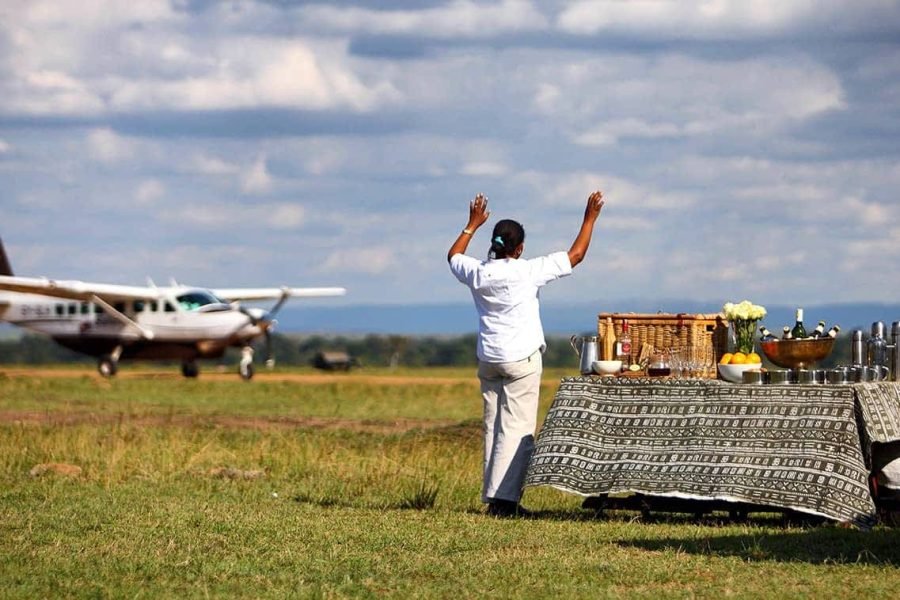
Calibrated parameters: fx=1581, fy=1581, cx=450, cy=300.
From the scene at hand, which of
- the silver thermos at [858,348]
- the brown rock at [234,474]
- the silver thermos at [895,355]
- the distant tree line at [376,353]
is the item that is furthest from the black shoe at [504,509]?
the distant tree line at [376,353]

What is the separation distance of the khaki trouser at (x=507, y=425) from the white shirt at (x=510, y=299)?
0.12 metres

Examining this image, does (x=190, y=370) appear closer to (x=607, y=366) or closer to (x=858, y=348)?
(x=607, y=366)

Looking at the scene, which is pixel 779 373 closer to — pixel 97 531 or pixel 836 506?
pixel 836 506

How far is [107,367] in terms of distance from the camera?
44.3 metres

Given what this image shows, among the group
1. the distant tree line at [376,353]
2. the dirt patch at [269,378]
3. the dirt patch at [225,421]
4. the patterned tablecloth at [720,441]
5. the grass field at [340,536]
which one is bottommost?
the distant tree line at [376,353]

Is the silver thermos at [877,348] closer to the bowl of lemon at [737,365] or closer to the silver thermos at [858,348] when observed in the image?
the silver thermos at [858,348]

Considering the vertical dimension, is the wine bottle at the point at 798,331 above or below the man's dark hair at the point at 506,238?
below

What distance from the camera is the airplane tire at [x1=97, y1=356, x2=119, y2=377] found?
44062 millimetres

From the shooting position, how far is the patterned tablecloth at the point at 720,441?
364 inches

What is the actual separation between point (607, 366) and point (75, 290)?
36144mm

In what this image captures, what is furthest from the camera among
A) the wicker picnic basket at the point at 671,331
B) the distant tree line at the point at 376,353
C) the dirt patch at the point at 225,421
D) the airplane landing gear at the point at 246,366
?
Answer: the distant tree line at the point at 376,353

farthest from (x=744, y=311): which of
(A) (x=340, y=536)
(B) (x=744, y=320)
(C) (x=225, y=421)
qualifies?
(C) (x=225, y=421)

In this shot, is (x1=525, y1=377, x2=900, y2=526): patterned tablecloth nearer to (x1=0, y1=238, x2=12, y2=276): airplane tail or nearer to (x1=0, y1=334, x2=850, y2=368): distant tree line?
(x1=0, y1=238, x2=12, y2=276): airplane tail

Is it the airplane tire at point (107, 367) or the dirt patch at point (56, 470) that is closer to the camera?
the dirt patch at point (56, 470)
